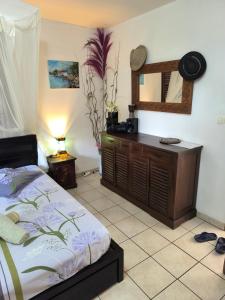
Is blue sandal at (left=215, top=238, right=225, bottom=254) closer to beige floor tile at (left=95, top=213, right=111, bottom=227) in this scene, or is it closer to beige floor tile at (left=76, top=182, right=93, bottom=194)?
beige floor tile at (left=95, top=213, right=111, bottom=227)

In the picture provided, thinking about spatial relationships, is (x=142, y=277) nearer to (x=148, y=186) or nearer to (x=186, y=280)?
(x=186, y=280)

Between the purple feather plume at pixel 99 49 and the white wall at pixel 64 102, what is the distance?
11 cm

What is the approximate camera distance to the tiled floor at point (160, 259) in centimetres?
163

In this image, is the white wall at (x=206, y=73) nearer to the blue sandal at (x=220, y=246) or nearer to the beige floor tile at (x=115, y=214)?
the blue sandal at (x=220, y=246)

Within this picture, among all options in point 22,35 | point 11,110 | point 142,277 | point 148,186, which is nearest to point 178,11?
point 22,35

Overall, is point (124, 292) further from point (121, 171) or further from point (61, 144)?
point (61, 144)

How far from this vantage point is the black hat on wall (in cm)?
221

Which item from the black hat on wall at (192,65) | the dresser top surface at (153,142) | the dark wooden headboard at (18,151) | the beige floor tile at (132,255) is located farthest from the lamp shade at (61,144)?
the black hat on wall at (192,65)

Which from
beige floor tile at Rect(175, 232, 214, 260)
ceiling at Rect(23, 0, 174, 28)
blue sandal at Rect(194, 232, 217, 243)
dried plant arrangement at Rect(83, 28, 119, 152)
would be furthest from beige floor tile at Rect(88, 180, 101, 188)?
ceiling at Rect(23, 0, 174, 28)

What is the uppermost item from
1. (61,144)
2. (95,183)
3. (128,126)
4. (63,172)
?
(128,126)

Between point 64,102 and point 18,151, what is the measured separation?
1.09 meters

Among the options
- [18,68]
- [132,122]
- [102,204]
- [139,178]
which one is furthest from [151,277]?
[18,68]

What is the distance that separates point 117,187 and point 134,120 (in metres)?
1.03

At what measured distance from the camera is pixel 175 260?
1.93 metres
